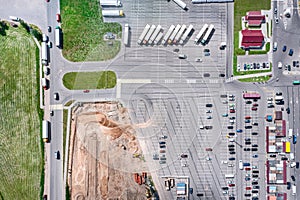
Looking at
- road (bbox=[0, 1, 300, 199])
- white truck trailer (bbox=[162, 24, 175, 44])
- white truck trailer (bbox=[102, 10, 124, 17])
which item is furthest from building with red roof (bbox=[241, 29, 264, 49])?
white truck trailer (bbox=[102, 10, 124, 17])

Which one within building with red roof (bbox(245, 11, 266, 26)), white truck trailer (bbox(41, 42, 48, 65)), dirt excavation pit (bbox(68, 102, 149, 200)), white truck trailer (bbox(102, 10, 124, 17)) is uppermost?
white truck trailer (bbox(102, 10, 124, 17))

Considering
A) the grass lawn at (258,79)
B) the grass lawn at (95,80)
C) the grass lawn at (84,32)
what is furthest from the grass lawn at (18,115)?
the grass lawn at (258,79)

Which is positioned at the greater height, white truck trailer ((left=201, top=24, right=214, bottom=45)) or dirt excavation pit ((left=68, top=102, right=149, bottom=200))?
white truck trailer ((left=201, top=24, right=214, bottom=45))

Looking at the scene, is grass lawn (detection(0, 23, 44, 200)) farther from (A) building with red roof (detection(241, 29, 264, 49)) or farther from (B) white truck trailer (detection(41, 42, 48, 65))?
(A) building with red roof (detection(241, 29, 264, 49))

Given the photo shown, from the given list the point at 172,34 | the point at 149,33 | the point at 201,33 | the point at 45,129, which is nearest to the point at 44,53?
the point at 45,129

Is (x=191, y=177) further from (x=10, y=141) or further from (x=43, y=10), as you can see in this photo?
(x=43, y=10)

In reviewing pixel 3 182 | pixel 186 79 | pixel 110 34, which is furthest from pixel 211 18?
pixel 3 182

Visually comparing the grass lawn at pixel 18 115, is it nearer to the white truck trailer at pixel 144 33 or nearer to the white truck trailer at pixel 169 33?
the white truck trailer at pixel 144 33
